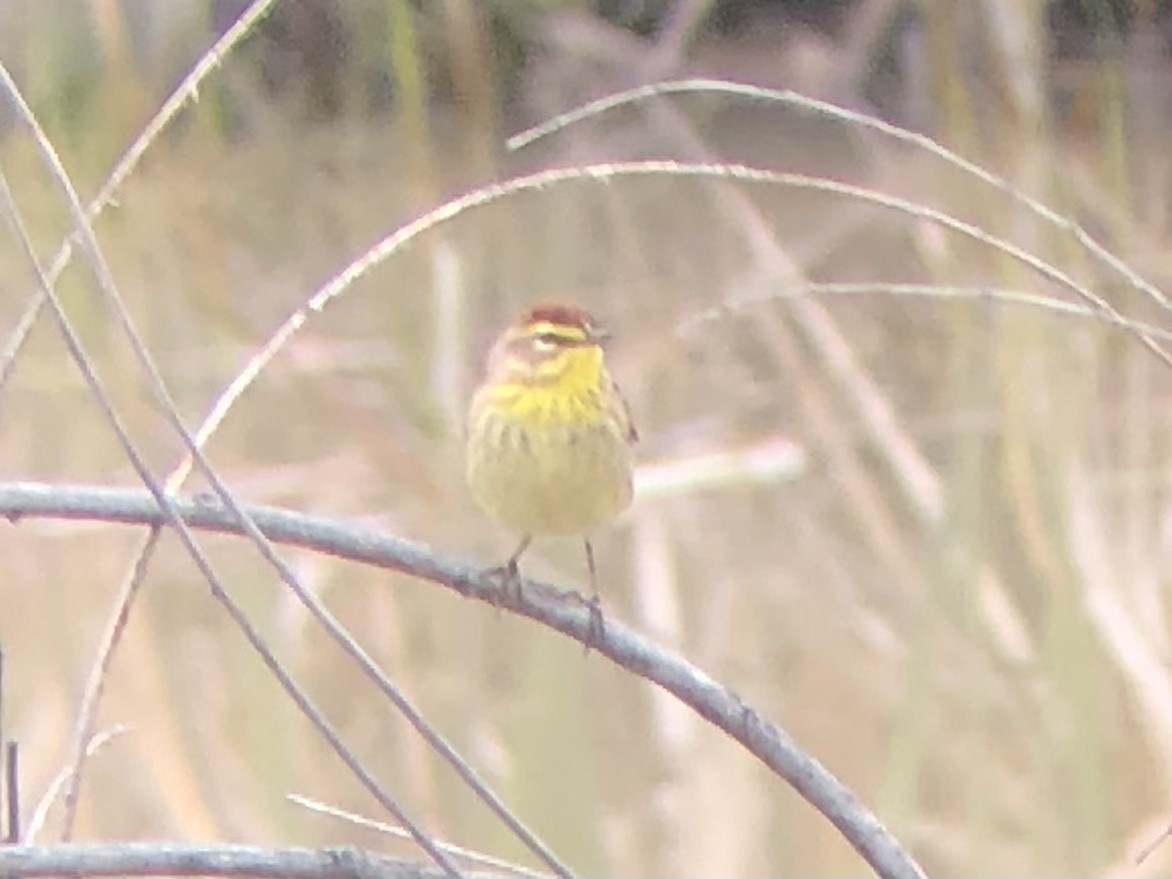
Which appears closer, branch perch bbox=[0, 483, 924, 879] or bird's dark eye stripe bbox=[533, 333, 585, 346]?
branch perch bbox=[0, 483, 924, 879]

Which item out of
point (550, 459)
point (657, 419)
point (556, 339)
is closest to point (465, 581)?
point (550, 459)

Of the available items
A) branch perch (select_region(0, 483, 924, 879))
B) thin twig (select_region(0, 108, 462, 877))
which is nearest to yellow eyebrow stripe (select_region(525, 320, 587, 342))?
branch perch (select_region(0, 483, 924, 879))

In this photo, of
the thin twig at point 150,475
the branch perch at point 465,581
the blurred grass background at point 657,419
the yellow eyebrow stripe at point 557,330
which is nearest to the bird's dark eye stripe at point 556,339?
the yellow eyebrow stripe at point 557,330

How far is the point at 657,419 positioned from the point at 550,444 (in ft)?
4.41

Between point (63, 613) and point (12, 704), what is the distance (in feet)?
0.70

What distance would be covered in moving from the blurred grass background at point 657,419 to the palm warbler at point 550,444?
26cm

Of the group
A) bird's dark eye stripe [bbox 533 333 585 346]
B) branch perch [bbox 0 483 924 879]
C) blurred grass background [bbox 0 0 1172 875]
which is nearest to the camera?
branch perch [bbox 0 483 924 879]

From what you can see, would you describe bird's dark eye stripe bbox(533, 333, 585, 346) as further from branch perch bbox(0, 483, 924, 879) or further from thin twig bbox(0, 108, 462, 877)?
thin twig bbox(0, 108, 462, 877)

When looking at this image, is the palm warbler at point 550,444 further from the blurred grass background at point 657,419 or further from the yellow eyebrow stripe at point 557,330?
the blurred grass background at point 657,419

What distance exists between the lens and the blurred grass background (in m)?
1.84

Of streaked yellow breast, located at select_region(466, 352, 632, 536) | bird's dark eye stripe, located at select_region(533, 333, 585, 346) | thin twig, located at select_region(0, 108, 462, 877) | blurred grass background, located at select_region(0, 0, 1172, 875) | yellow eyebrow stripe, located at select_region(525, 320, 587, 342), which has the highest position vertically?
blurred grass background, located at select_region(0, 0, 1172, 875)

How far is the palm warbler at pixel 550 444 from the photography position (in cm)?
122

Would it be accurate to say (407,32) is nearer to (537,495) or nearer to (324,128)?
(537,495)

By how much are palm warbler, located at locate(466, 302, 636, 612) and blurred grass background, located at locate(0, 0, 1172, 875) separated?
0.26 m
